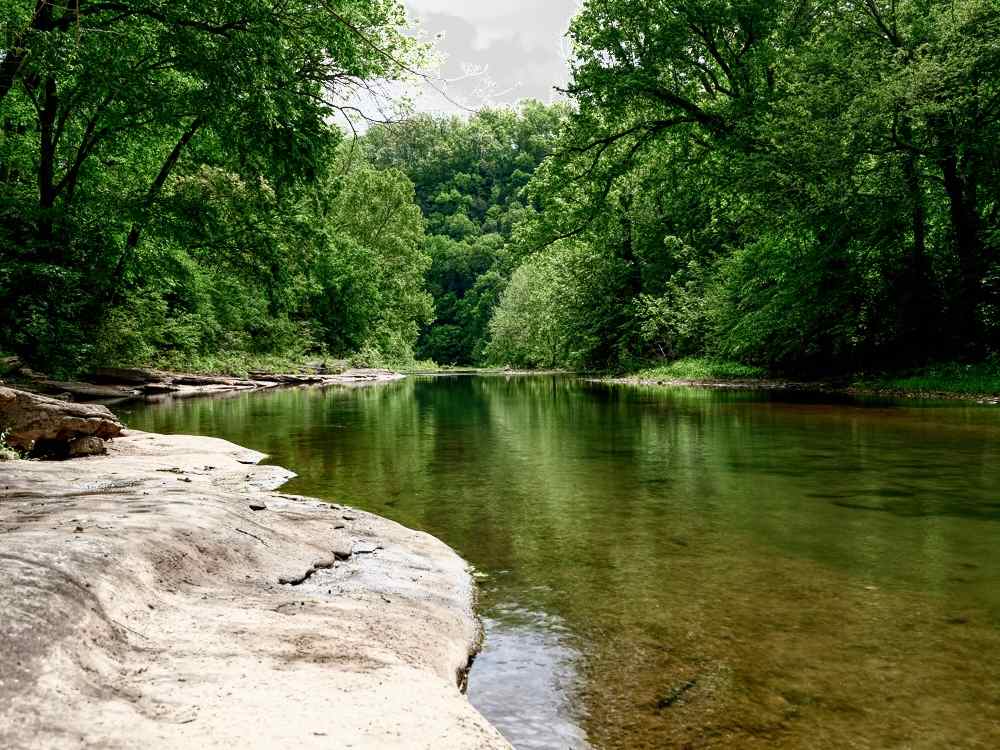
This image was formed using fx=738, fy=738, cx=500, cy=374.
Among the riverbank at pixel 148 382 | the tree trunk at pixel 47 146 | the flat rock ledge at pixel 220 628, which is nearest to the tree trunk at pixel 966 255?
the flat rock ledge at pixel 220 628

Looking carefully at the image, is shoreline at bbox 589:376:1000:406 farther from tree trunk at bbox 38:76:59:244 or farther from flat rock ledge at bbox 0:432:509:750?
tree trunk at bbox 38:76:59:244

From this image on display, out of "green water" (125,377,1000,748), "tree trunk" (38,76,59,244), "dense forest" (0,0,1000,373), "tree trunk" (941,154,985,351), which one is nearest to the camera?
"green water" (125,377,1000,748)

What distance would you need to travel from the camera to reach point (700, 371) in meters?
32.9

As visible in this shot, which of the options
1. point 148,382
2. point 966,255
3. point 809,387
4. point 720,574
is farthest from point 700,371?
point 720,574

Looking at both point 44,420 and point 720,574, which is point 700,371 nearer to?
point 44,420

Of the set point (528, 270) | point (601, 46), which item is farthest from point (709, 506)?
point (528, 270)

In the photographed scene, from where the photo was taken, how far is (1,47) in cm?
1173

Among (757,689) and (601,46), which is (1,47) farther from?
(601,46)

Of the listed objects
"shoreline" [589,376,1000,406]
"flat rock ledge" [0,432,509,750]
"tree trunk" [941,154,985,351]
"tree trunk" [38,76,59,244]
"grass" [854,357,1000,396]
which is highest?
"tree trunk" [38,76,59,244]

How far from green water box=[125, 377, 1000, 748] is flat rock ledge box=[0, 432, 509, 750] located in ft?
1.63

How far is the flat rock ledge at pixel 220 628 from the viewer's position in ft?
8.34

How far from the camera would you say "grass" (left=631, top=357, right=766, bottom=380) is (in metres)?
30.5

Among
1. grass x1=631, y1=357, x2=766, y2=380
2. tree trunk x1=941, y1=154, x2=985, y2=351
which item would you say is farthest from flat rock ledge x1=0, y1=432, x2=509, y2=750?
grass x1=631, y1=357, x2=766, y2=380

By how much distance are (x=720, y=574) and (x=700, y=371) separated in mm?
28412
